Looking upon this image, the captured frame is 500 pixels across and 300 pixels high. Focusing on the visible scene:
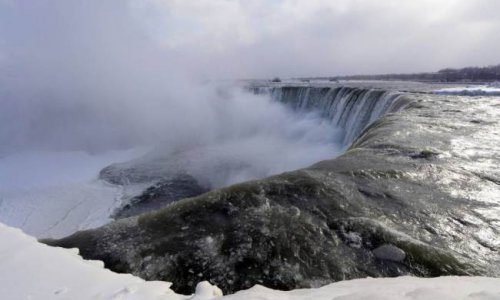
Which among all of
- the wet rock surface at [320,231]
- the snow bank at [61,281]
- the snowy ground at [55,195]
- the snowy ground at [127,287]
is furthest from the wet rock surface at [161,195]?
the snowy ground at [127,287]

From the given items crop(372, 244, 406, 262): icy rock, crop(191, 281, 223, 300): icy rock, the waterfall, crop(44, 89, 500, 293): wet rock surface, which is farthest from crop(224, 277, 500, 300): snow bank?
the waterfall

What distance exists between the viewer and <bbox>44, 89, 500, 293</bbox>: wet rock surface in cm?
342

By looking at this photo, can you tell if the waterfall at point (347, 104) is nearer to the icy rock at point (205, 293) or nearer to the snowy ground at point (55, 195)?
the snowy ground at point (55, 195)

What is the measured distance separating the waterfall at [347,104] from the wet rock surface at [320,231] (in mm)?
9667

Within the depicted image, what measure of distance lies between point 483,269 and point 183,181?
1191cm

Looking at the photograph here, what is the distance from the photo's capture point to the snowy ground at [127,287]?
2.40 m

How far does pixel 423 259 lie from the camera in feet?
11.6

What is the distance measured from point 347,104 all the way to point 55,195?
53.8 feet

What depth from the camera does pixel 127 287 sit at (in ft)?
8.73

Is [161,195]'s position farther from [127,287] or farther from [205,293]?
[205,293]

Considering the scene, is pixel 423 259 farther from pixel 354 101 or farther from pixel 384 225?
pixel 354 101

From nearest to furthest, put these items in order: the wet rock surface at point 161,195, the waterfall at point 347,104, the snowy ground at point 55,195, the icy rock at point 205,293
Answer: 1. the icy rock at point 205,293
2. the snowy ground at point 55,195
3. the wet rock surface at point 161,195
4. the waterfall at point 347,104

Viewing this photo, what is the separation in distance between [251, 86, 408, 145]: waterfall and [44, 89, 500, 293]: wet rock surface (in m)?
9.67

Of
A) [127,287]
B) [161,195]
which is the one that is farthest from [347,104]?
[127,287]
